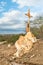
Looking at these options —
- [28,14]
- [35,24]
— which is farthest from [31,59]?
[35,24]

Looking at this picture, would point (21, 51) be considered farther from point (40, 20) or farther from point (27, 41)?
point (40, 20)

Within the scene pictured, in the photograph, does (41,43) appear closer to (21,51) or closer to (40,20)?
(21,51)

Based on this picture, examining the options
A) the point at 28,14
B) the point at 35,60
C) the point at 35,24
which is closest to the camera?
the point at 35,60

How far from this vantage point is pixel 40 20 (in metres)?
45.9

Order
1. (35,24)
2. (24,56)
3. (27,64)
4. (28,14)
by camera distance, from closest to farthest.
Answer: (27,64) → (24,56) → (28,14) → (35,24)

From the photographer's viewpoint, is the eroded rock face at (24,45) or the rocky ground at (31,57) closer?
the rocky ground at (31,57)

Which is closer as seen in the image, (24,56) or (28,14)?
(24,56)

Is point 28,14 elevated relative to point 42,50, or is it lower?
elevated

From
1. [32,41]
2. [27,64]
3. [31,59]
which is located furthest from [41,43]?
[27,64]

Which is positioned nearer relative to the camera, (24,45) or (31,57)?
(31,57)

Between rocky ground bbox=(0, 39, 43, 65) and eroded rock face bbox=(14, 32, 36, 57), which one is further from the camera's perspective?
eroded rock face bbox=(14, 32, 36, 57)

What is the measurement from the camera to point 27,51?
23.0 metres

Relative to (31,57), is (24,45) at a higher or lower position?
higher

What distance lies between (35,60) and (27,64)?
228cm
